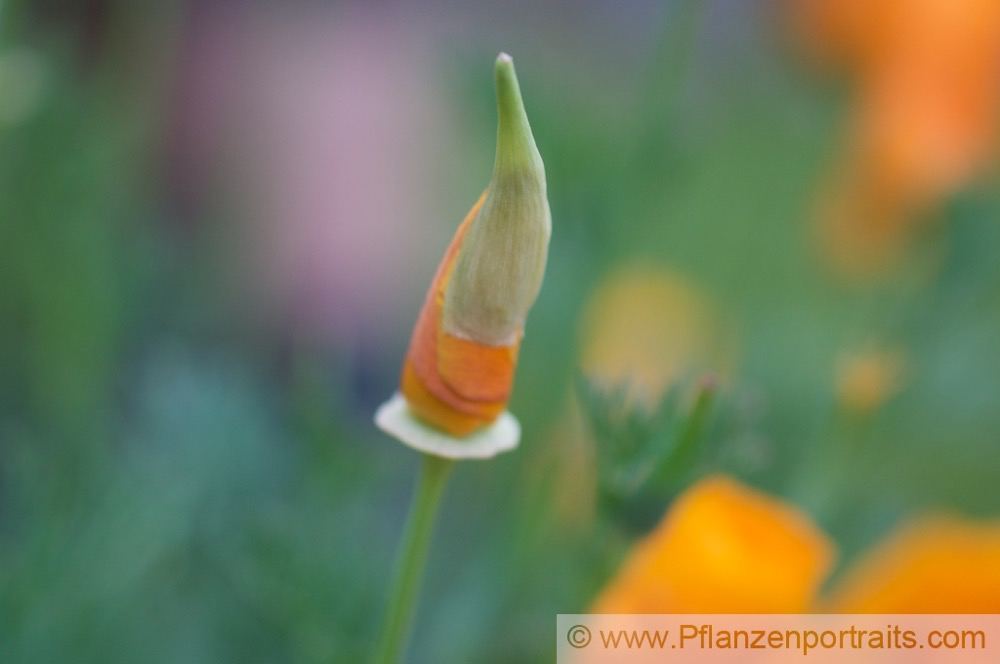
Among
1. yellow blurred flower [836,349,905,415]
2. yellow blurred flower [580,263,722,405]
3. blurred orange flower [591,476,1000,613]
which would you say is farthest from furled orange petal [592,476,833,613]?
yellow blurred flower [580,263,722,405]

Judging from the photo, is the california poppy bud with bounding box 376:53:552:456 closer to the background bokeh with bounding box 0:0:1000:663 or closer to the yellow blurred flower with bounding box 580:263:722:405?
the background bokeh with bounding box 0:0:1000:663

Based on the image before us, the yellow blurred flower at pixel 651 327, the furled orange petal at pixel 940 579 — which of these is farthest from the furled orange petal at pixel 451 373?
the yellow blurred flower at pixel 651 327

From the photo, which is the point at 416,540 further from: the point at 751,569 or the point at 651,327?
the point at 651,327

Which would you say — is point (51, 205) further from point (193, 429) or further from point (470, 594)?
point (470, 594)

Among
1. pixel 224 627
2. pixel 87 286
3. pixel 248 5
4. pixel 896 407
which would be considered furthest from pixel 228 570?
pixel 248 5

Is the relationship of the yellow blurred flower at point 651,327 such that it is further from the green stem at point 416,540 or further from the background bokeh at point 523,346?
the green stem at point 416,540
